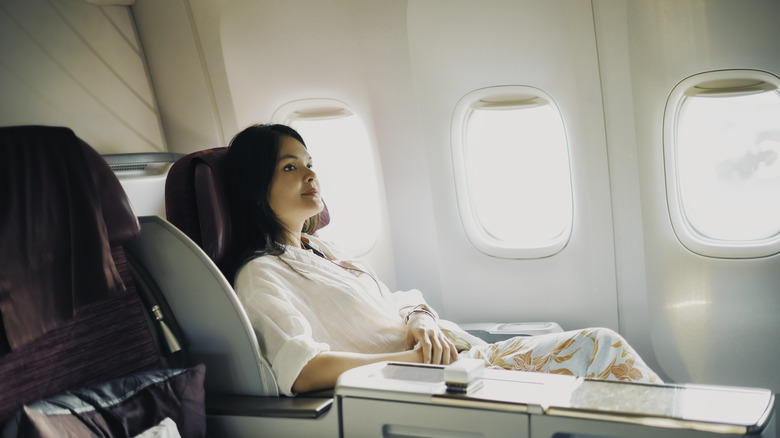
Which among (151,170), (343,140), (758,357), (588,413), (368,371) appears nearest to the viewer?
(588,413)

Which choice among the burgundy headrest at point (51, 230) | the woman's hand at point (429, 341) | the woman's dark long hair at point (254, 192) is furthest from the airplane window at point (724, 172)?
the burgundy headrest at point (51, 230)

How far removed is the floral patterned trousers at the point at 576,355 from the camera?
204cm

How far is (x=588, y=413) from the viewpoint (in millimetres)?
1494

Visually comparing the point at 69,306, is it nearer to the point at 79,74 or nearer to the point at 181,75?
the point at 79,74

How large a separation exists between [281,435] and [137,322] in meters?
0.50

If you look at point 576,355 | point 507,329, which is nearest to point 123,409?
point 576,355

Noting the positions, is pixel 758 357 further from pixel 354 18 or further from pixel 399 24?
pixel 354 18

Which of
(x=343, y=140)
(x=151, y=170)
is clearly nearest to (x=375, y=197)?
(x=343, y=140)

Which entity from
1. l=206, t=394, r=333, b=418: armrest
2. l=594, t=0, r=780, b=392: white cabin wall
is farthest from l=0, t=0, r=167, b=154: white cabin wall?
l=594, t=0, r=780, b=392: white cabin wall

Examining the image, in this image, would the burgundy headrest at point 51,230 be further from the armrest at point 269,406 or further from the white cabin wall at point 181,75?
the white cabin wall at point 181,75

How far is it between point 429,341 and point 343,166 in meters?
1.79

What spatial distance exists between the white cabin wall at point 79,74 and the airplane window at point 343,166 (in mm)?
682

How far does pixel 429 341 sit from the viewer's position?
7.27 ft

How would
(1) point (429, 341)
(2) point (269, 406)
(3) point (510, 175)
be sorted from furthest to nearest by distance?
(3) point (510, 175)
(1) point (429, 341)
(2) point (269, 406)
